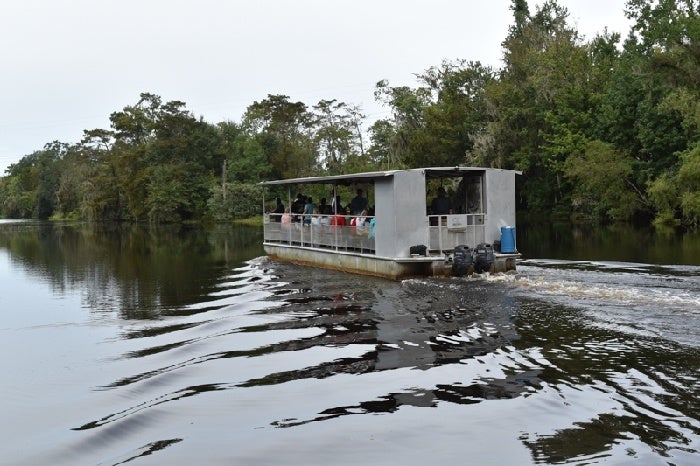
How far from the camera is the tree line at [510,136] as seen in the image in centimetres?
4500

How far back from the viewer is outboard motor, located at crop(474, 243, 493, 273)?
60.0 ft

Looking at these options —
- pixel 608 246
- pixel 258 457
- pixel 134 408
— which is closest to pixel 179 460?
pixel 258 457

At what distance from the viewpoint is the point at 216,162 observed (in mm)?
86375

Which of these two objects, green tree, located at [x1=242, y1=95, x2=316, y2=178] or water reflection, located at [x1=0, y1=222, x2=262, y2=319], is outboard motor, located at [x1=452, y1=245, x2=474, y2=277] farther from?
green tree, located at [x1=242, y1=95, x2=316, y2=178]

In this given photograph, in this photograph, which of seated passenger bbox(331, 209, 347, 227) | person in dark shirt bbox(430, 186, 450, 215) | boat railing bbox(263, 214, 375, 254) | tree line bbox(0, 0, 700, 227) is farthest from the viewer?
tree line bbox(0, 0, 700, 227)

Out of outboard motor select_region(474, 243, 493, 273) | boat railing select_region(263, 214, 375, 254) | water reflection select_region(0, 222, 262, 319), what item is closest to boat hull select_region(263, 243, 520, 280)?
boat railing select_region(263, 214, 375, 254)

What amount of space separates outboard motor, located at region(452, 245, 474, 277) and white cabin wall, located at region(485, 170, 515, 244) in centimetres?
153

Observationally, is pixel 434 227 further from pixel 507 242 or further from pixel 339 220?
pixel 339 220

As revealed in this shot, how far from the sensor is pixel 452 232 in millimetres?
19109

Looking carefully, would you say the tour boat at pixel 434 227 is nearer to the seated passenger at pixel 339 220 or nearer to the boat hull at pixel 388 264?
the boat hull at pixel 388 264

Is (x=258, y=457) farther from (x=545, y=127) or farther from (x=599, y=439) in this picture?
(x=545, y=127)

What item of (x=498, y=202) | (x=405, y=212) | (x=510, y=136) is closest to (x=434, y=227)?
(x=405, y=212)

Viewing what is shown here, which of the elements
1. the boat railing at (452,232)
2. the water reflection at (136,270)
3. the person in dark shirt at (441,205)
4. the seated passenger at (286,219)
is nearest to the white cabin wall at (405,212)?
the boat railing at (452,232)

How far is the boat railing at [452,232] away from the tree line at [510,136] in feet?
82.8
